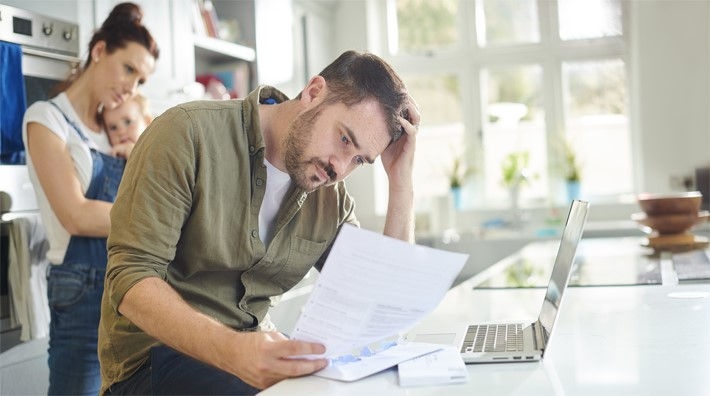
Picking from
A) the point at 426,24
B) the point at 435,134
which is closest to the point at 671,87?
the point at 435,134

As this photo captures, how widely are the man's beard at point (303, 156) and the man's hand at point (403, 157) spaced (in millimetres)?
239

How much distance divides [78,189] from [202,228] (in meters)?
0.90

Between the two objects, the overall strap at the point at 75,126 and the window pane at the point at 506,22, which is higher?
the window pane at the point at 506,22

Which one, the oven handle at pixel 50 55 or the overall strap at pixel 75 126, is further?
the oven handle at pixel 50 55

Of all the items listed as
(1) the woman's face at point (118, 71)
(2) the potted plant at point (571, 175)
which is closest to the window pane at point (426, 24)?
(2) the potted plant at point (571, 175)

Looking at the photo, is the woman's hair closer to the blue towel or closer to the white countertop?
the blue towel

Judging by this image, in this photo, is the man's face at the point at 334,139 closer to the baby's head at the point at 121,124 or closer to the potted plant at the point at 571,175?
the baby's head at the point at 121,124

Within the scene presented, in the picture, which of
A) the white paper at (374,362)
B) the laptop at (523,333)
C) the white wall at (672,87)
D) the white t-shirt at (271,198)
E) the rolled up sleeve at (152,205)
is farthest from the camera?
the white wall at (672,87)

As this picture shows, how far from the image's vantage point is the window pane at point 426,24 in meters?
5.86

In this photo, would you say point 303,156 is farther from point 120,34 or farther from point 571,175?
point 571,175

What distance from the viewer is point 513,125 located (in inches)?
223

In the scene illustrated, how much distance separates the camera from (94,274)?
2303 millimetres

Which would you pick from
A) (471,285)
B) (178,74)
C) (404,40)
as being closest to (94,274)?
(471,285)

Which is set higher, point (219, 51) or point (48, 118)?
point (219, 51)
